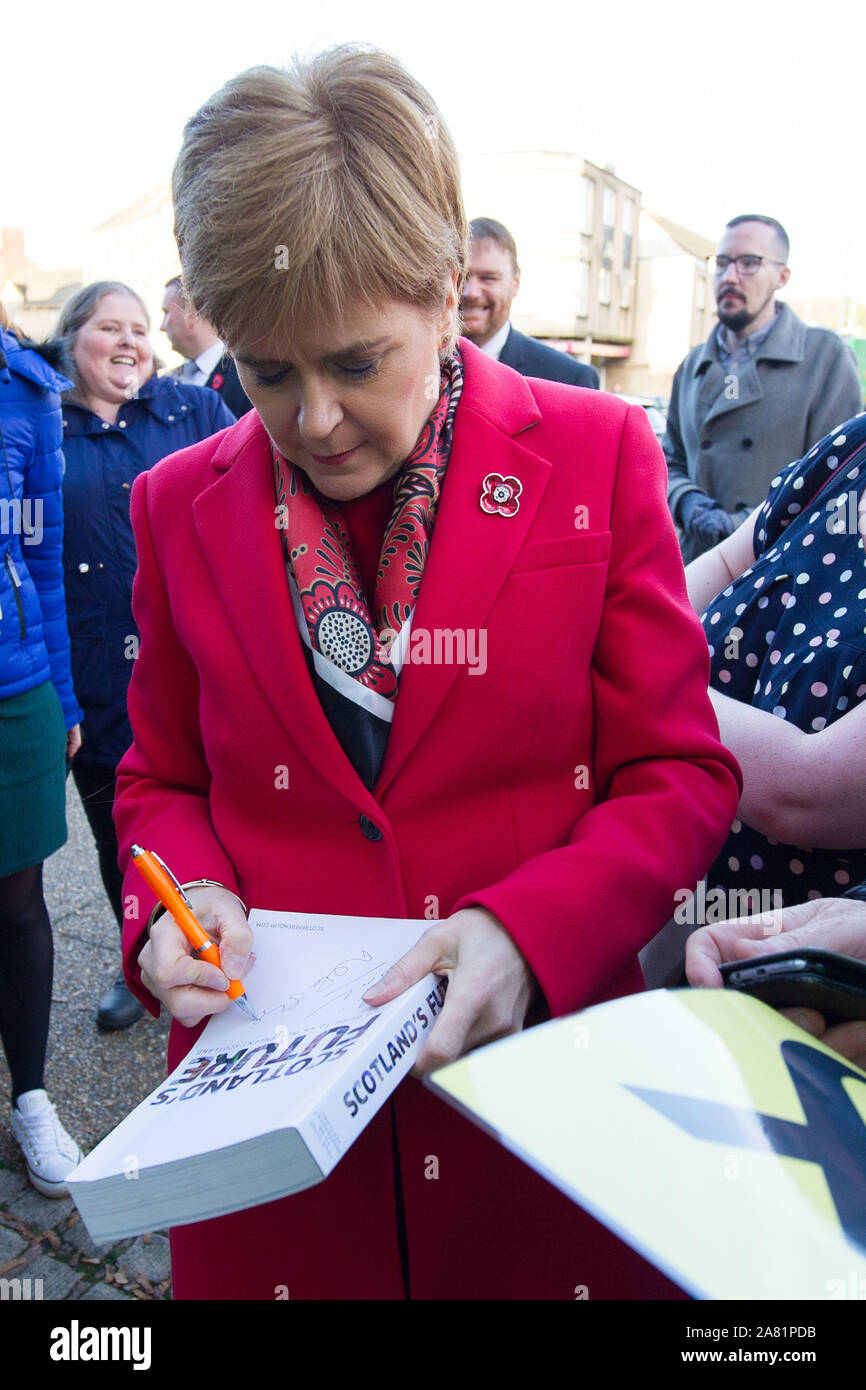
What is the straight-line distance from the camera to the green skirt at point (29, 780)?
254cm

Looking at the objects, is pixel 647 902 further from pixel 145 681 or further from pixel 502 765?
pixel 145 681

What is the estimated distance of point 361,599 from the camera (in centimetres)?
135

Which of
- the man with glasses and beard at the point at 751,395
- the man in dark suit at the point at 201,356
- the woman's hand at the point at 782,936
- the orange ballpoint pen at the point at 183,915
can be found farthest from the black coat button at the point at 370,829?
the man in dark suit at the point at 201,356

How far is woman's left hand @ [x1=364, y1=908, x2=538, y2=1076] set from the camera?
1.05m

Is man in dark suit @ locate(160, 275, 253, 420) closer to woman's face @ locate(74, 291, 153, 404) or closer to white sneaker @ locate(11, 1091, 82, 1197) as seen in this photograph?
woman's face @ locate(74, 291, 153, 404)

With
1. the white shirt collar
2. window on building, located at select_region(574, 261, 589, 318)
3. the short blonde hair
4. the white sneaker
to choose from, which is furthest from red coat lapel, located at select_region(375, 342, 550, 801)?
window on building, located at select_region(574, 261, 589, 318)

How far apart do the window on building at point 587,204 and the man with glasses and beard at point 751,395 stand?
3645 centimetres

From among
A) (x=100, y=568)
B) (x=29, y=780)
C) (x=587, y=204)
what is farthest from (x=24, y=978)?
(x=587, y=204)

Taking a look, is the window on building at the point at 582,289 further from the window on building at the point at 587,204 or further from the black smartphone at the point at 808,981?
the black smartphone at the point at 808,981

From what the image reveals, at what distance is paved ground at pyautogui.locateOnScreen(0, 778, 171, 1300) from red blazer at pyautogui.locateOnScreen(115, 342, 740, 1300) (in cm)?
117

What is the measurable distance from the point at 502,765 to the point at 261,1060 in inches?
18.8

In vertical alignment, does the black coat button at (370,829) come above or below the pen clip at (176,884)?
above

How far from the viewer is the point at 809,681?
4.74 ft
